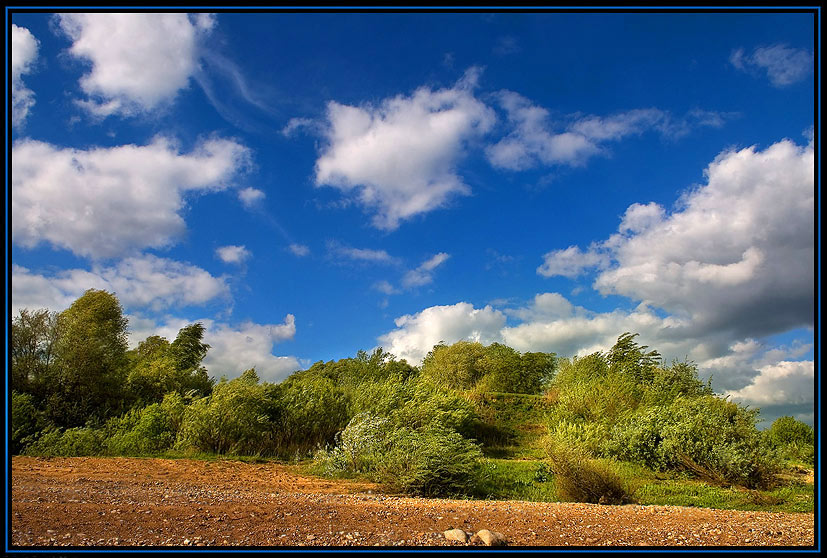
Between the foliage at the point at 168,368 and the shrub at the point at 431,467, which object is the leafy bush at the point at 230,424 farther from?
the shrub at the point at 431,467

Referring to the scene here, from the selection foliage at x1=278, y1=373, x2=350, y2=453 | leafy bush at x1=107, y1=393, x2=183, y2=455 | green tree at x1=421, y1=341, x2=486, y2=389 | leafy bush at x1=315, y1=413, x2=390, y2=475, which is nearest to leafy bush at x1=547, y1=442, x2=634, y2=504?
leafy bush at x1=315, y1=413, x2=390, y2=475

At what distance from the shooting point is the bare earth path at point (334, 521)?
503 centimetres

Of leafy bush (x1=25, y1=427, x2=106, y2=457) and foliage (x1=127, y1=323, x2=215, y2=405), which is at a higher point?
foliage (x1=127, y1=323, x2=215, y2=405)

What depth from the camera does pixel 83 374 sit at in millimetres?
15719

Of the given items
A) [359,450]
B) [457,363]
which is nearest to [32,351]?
[359,450]

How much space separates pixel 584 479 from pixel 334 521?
17.8ft

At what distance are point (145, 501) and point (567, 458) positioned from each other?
7080mm

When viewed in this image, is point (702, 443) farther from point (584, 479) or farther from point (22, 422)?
point (22, 422)

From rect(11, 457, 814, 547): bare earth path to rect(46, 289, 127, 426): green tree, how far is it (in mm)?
7393

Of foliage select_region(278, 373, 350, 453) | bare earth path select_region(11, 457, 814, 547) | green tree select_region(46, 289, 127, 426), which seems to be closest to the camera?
bare earth path select_region(11, 457, 814, 547)

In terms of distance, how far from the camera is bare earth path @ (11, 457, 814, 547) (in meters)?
5.03

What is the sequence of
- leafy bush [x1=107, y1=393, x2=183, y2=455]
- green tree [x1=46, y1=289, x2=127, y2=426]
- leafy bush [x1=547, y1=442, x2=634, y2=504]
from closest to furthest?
leafy bush [x1=547, y1=442, x2=634, y2=504]
leafy bush [x1=107, y1=393, x2=183, y2=455]
green tree [x1=46, y1=289, x2=127, y2=426]

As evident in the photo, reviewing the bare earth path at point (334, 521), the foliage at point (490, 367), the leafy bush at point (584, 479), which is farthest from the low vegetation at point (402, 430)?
the foliage at point (490, 367)

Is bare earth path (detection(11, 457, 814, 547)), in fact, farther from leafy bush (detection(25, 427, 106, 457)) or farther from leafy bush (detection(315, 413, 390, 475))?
leafy bush (detection(25, 427, 106, 457))
